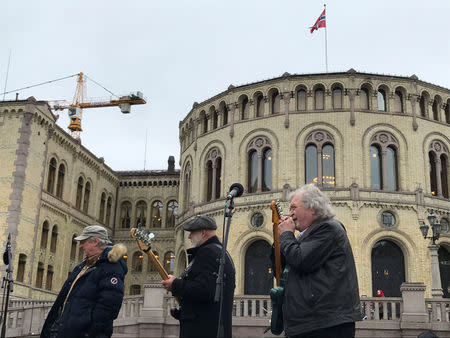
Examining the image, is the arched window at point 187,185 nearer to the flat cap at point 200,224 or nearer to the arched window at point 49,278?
the arched window at point 49,278

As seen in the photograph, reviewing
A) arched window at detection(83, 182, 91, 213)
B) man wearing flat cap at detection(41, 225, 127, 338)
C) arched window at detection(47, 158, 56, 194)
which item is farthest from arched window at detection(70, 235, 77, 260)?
man wearing flat cap at detection(41, 225, 127, 338)

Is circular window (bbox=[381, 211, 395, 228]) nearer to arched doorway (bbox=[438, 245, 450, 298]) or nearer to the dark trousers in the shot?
arched doorway (bbox=[438, 245, 450, 298])

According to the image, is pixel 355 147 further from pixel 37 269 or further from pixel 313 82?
pixel 37 269

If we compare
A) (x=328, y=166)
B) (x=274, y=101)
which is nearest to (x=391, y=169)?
(x=328, y=166)

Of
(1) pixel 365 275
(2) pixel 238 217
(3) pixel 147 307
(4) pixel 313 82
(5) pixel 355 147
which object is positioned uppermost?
(4) pixel 313 82

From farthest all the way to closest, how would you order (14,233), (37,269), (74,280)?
(37,269)
(14,233)
(74,280)

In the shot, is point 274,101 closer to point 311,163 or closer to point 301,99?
point 301,99

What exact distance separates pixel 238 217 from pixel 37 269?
12.9 meters

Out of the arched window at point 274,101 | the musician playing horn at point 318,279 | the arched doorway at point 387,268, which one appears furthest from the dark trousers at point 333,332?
the arched window at point 274,101

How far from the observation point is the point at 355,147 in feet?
106

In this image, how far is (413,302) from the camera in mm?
18656

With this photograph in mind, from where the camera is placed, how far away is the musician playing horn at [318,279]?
15.0 ft

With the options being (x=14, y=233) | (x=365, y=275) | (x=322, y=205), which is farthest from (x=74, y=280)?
(x=14, y=233)

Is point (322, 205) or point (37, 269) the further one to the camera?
point (37, 269)
